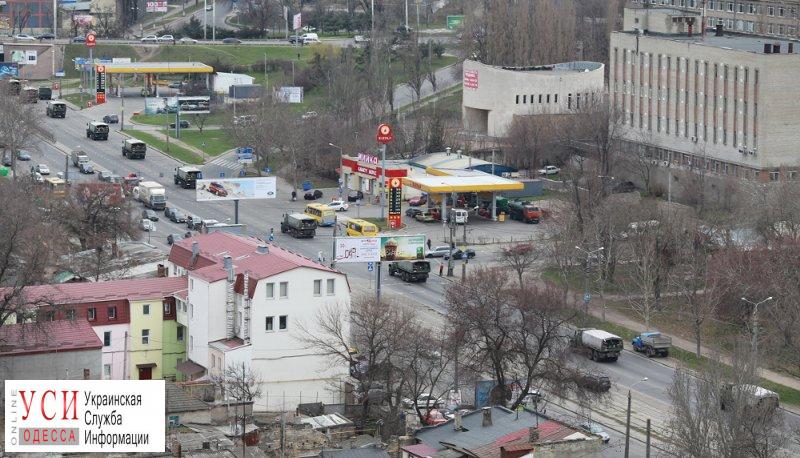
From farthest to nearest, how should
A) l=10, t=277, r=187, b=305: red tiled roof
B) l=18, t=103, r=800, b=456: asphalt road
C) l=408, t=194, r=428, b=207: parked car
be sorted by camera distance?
1. l=408, t=194, r=428, b=207: parked car
2. l=10, t=277, r=187, b=305: red tiled roof
3. l=18, t=103, r=800, b=456: asphalt road

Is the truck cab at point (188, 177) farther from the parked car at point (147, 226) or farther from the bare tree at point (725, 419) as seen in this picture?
the bare tree at point (725, 419)

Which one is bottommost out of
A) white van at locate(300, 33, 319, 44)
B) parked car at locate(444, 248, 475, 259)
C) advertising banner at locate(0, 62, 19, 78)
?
parked car at locate(444, 248, 475, 259)

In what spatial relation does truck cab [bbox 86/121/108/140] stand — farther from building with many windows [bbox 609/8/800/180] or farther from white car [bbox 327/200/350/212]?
building with many windows [bbox 609/8/800/180]

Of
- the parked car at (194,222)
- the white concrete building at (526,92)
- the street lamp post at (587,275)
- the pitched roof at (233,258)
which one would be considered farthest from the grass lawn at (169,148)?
the pitched roof at (233,258)

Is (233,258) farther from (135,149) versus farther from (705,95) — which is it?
(135,149)

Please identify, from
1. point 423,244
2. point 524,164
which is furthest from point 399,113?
point 423,244

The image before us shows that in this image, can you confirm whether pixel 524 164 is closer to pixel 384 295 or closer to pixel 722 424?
pixel 384 295

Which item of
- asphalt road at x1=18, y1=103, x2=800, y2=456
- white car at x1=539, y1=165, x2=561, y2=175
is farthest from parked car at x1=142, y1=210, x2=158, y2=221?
white car at x1=539, y1=165, x2=561, y2=175
